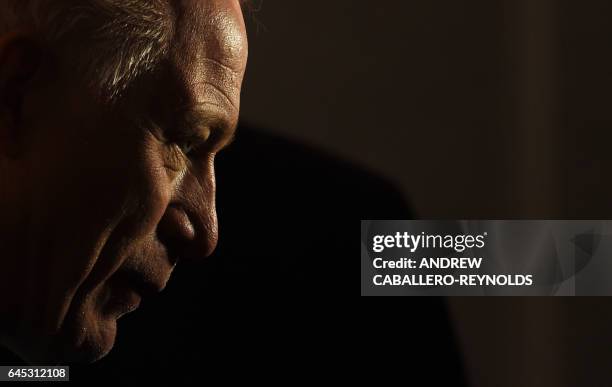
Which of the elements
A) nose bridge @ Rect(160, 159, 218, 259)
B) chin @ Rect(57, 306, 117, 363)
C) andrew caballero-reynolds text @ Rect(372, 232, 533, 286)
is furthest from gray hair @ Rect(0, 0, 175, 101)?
andrew caballero-reynolds text @ Rect(372, 232, 533, 286)

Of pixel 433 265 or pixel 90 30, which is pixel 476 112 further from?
pixel 90 30

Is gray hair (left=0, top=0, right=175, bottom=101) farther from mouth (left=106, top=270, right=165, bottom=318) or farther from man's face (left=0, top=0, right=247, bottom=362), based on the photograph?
mouth (left=106, top=270, right=165, bottom=318)

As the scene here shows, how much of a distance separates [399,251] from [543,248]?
18 centimetres

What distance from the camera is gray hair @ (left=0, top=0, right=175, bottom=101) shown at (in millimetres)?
915

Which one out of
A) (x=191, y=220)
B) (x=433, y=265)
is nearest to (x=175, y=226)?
(x=191, y=220)

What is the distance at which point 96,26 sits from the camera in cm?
92

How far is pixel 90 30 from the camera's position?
91 cm

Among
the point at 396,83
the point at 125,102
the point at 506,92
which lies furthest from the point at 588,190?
the point at 125,102

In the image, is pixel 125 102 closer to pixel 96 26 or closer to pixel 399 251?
pixel 96 26

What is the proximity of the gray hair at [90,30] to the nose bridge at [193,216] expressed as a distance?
0.13m

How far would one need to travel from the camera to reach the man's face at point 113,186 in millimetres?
926

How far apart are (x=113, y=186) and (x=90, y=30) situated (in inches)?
6.0

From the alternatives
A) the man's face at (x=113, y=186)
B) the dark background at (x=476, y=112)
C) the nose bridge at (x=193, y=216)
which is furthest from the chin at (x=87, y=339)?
the dark background at (x=476, y=112)

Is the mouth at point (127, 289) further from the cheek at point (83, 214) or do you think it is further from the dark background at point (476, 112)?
the dark background at point (476, 112)
